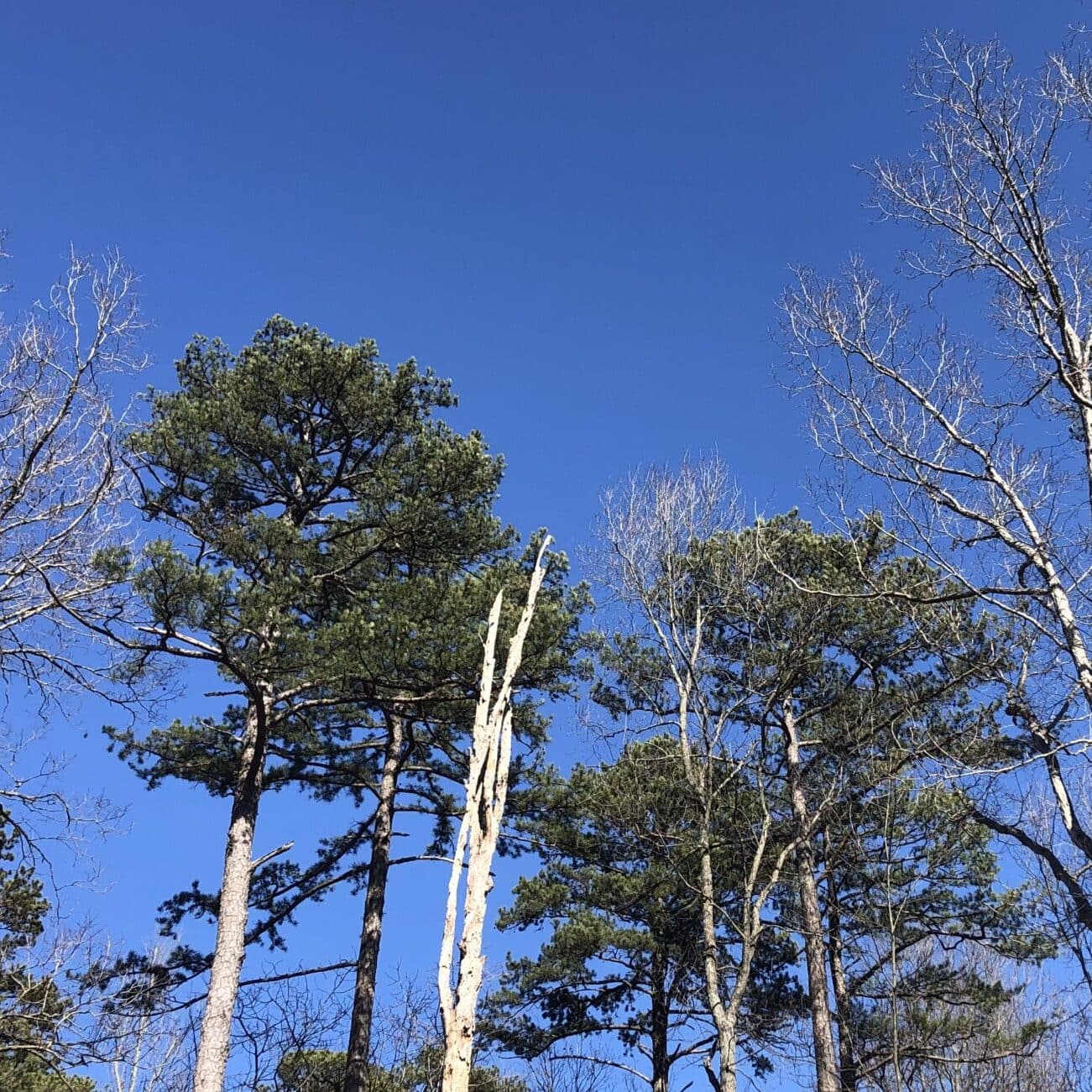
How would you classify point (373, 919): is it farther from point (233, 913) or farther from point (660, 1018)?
point (660, 1018)

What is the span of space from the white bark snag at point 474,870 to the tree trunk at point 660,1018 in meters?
10.8

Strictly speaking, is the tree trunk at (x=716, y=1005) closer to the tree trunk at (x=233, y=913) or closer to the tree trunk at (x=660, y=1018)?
the tree trunk at (x=660, y=1018)

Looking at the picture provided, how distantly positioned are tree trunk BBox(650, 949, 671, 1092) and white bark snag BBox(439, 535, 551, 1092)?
10.8 metres

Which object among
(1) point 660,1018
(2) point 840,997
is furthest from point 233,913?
(2) point 840,997

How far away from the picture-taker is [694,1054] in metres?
13.8

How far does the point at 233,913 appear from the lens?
34.4 ft

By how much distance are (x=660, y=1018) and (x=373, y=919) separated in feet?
16.3

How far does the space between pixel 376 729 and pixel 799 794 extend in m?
6.20

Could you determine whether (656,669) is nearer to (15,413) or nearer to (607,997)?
(607,997)

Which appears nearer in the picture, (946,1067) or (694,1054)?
(946,1067)

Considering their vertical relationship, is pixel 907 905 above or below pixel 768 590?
below

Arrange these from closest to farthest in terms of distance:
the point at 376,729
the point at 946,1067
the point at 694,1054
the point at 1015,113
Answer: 1. the point at 1015,113
2. the point at 946,1067
3. the point at 694,1054
4. the point at 376,729

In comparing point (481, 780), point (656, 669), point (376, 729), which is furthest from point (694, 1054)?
point (481, 780)

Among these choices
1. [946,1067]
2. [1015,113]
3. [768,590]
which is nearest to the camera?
[1015,113]
